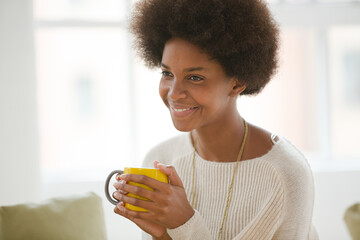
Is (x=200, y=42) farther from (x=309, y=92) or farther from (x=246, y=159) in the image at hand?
(x=309, y=92)

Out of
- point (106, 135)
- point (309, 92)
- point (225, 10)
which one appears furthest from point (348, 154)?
point (225, 10)

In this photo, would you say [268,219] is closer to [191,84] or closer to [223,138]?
[223,138]

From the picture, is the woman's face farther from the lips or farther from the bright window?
the bright window

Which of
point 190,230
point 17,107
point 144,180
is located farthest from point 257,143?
point 17,107

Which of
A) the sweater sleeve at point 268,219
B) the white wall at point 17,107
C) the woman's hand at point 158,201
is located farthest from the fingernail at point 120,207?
the white wall at point 17,107

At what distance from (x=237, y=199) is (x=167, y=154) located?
16.1 inches

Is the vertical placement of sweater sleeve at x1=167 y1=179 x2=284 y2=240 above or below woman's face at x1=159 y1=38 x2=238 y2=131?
below

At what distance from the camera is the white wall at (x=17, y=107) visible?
11.0 ft

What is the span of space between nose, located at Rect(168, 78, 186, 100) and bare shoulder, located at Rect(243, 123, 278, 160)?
1.36 ft

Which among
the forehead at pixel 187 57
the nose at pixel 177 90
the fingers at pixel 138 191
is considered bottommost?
the fingers at pixel 138 191

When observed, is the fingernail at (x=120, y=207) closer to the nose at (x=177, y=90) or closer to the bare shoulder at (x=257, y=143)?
the nose at (x=177, y=90)

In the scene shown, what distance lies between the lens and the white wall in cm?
334

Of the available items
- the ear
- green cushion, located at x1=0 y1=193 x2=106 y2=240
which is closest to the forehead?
the ear

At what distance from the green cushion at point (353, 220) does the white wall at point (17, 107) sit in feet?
8.10
